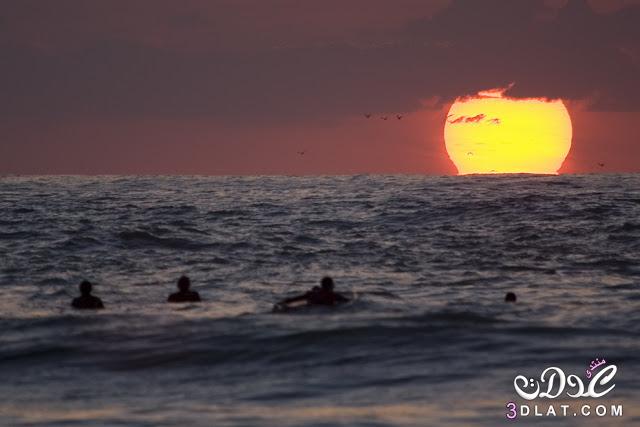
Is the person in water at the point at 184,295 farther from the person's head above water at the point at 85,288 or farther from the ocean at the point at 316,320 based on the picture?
the person's head above water at the point at 85,288

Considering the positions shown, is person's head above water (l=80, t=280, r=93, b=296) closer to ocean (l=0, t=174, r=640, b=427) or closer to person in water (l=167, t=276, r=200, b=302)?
Result: ocean (l=0, t=174, r=640, b=427)

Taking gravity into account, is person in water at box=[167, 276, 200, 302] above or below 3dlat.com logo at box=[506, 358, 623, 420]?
above

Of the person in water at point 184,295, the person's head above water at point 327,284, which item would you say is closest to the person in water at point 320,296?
the person's head above water at point 327,284

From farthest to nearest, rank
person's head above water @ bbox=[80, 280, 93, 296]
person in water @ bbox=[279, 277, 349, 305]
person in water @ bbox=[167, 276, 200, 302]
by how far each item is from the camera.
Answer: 1. person in water @ bbox=[167, 276, 200, 302]
2. person's head above water @ bbox=[80, 280, 93, 296]
3. person in water @ bbox=[279, 277, 349, 305]

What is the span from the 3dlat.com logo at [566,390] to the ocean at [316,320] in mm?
190

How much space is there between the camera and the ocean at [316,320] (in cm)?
2123

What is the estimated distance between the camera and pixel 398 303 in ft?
116

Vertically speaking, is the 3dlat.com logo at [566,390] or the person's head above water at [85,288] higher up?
the person's head above water at [85,288]

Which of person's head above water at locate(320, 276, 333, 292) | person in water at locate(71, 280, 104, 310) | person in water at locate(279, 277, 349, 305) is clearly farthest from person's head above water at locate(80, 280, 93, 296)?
person's head above water at locate(320, 276, 333, 292)

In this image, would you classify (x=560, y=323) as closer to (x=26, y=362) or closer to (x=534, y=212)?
(x=26, y=362)

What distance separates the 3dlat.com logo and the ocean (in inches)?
7.5

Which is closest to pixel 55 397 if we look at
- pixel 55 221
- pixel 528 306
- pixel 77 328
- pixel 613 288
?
pixel 77 328

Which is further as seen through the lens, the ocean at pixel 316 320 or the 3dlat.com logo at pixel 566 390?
the ocean at pixel 316 320

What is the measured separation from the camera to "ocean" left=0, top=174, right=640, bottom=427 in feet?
69.7
